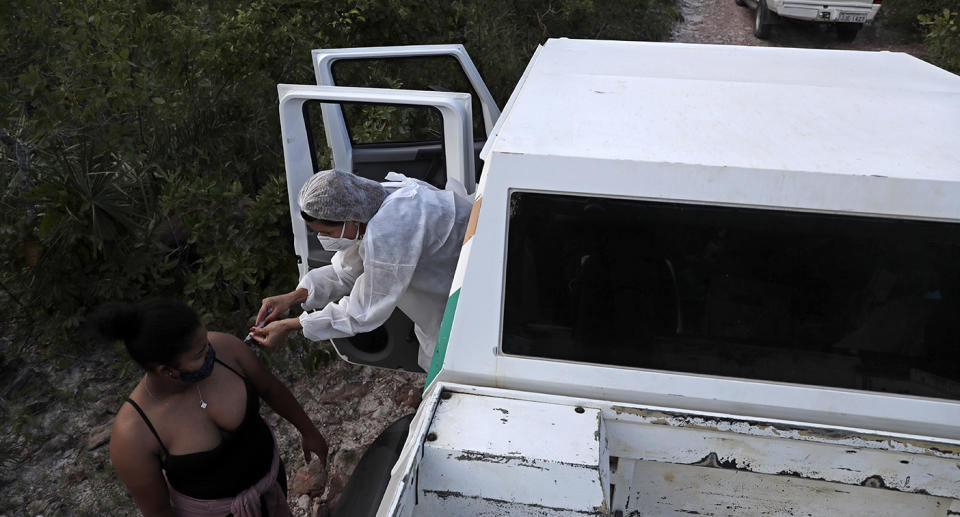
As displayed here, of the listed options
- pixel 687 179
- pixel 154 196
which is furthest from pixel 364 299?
pixel 154 196

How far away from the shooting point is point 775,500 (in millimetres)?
2105

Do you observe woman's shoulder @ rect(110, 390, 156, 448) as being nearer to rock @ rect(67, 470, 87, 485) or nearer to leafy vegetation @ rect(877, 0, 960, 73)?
rock @ rect(67, 470, 87, 485)

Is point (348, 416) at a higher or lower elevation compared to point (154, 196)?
lower

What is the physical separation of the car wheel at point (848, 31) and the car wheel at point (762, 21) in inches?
42.4

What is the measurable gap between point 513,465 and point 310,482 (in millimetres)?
2018

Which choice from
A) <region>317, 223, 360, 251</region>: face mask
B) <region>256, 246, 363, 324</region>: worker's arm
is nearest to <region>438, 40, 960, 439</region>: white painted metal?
<region>317, 223, 360, 251</region>: face mask

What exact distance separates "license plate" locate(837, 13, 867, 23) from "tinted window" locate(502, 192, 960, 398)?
889cm

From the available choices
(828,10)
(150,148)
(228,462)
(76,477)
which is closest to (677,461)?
(228,462)

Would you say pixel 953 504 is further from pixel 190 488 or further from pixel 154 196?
pixel 154 196

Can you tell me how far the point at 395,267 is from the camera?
2.57m

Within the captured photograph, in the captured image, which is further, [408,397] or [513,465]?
[408,397]

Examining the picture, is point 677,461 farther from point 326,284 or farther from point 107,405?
point 107,405

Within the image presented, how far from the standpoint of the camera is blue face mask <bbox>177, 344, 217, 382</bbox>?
2.06 meters

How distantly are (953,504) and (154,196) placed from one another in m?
4.76
